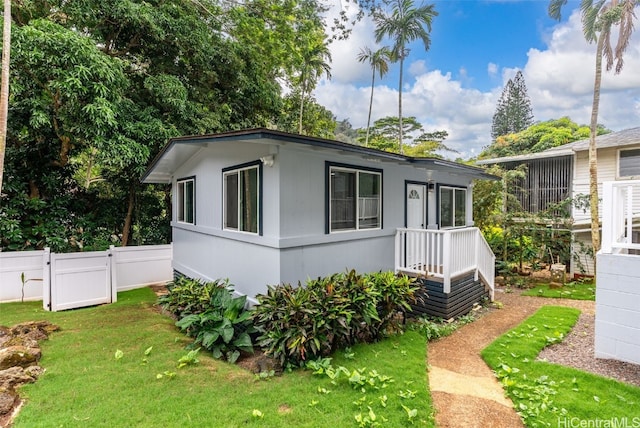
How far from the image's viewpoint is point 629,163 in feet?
35.6

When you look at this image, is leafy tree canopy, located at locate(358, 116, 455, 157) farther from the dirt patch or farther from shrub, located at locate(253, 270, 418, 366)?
shrub, located at locate(253, 270, 418, 366)

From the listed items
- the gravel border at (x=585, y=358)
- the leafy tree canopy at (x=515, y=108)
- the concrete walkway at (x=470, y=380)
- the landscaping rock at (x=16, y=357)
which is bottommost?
the concrete walkway at (x=470, y=380)

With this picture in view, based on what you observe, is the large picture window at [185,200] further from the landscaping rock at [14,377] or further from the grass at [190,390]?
the landscaping rock at [14,377]

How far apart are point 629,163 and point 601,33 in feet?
15.3

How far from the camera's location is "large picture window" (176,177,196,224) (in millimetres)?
8366

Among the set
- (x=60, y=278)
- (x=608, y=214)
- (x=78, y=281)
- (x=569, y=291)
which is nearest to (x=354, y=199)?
(x=608, y=214)

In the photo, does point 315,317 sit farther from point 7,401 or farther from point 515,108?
point 515,108

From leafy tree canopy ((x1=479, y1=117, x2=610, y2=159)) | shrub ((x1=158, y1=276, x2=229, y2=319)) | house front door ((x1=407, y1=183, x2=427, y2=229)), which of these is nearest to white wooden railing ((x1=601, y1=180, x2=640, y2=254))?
house front door ((x1=407, y1=183, x2=427, y2=229))

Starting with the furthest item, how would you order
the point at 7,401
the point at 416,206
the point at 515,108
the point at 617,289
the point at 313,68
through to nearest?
the point at 515,108 < the point at 313,68 < the point at 416,206 < the point at 617,289 < the point at 7,401

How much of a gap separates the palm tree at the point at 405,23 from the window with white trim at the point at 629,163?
344 inches

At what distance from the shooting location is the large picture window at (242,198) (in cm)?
540

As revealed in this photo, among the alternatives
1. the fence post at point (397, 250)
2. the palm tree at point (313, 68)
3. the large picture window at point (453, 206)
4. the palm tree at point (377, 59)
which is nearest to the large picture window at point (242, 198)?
the fence post at point (397, 250)

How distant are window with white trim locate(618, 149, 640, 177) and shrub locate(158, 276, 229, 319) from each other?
13414mm

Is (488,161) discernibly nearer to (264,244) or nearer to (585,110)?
(264,244)
